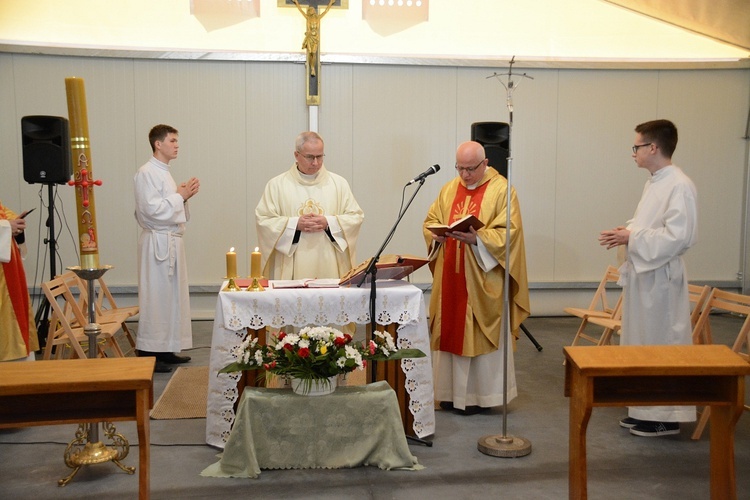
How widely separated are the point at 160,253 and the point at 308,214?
69.7 inches

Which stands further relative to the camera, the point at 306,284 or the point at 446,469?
the point at 306,284

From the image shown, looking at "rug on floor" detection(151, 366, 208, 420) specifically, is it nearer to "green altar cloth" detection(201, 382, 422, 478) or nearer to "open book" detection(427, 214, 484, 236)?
"green altar cloth" detection(201, 382, 422, 478)

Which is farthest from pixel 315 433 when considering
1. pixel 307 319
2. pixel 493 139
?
pixel 493 139

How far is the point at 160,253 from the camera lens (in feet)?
20.7

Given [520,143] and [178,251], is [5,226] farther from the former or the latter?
[520,143]

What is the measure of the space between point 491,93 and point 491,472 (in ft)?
18.9

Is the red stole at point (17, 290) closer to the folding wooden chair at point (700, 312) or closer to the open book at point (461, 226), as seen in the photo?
the open book at point (461, 226)

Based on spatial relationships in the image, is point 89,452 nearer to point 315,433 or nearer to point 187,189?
point 315,433

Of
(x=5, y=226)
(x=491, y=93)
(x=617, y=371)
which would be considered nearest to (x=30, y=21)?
(x=5, y=226)

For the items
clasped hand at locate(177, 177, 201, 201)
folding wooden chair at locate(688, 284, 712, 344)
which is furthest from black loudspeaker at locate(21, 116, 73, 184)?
folding wooden chair at locate(688, 284, 712, 344)

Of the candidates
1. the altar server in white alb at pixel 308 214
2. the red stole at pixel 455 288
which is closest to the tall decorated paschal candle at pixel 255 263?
the altar server in white alb at pixel 308 214

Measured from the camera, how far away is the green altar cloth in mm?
3916

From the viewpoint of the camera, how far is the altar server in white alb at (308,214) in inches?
206

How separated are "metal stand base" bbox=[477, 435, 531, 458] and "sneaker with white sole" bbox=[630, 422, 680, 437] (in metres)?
0.81
